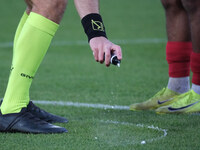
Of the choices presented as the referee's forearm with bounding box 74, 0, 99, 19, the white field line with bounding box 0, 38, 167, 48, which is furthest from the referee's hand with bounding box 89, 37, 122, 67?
the white field line with bounding box 0, 38, 167, 48

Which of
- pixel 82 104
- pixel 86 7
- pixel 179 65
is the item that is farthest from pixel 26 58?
pixel 179 65

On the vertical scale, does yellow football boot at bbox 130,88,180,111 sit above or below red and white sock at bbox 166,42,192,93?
below

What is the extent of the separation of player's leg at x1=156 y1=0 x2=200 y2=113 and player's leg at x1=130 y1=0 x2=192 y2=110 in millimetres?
254

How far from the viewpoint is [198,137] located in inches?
119

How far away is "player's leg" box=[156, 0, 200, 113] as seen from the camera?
154 inches

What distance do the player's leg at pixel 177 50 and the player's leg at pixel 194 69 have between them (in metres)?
0.25

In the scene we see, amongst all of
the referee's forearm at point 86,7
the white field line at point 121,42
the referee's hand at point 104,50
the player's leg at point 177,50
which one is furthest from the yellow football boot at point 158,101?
the white field line at point 121,42

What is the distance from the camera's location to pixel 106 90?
486cm

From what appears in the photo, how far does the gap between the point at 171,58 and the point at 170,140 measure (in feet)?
5.02

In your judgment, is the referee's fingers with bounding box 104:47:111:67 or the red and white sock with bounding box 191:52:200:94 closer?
the referee's fingers with bounding box 104:47:111:67

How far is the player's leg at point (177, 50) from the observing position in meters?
4.31

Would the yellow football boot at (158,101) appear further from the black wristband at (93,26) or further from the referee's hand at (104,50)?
the referee's hand at (104,50)

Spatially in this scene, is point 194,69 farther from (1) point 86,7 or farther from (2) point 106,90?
(1) point 86,7

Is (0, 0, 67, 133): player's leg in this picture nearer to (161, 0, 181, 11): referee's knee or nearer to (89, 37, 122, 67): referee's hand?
(89, 37, 122, 67): referee's hand
